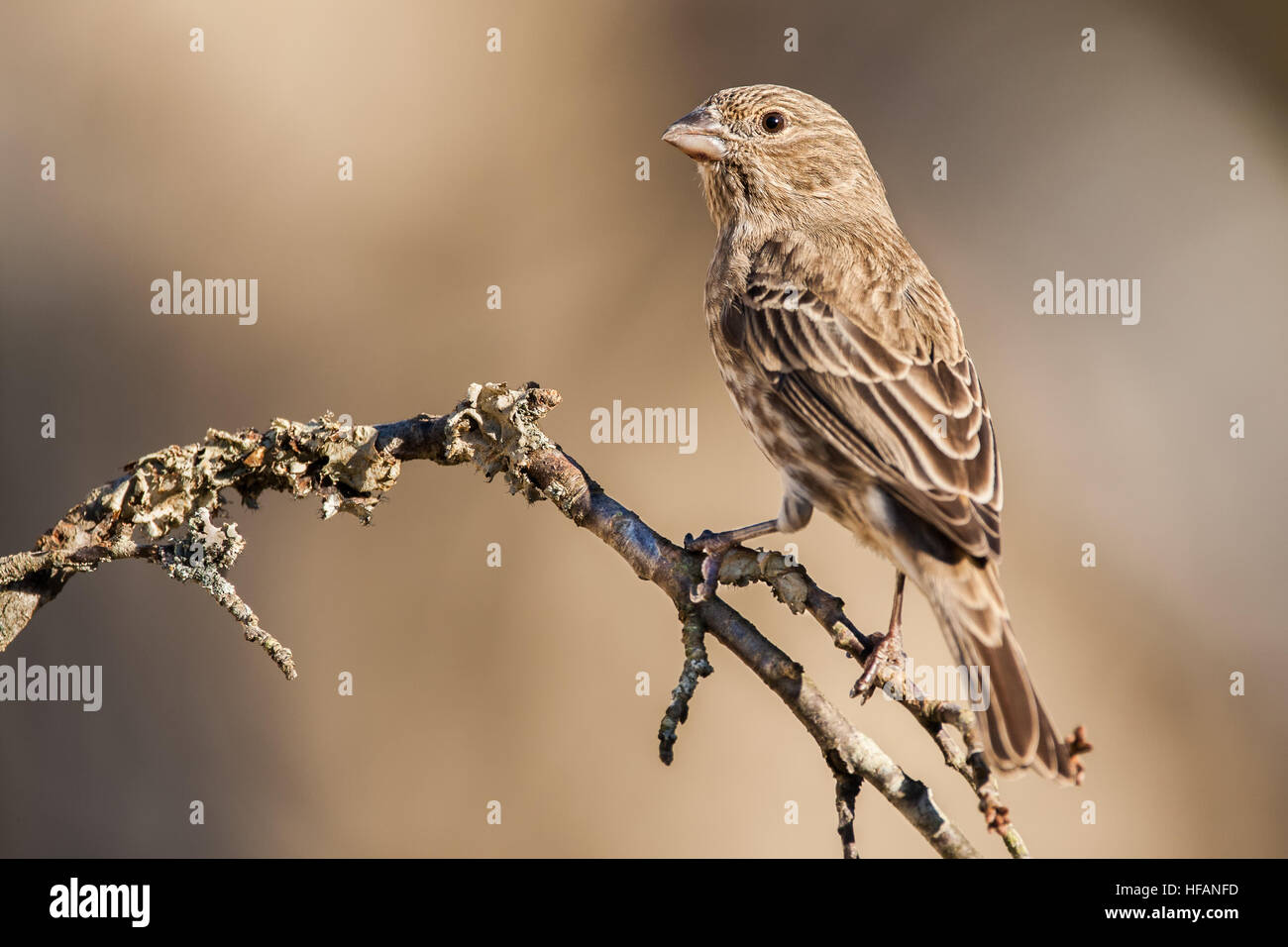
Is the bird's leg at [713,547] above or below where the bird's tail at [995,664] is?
above

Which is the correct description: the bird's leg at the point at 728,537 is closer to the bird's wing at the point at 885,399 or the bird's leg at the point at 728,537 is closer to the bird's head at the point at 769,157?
the bird's wing at the point at 885,399

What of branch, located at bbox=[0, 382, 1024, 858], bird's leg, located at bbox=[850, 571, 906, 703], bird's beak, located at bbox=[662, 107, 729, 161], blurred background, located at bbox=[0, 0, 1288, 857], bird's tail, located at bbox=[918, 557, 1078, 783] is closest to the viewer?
branch, located at bbox=[0, 382, 1024, 858]

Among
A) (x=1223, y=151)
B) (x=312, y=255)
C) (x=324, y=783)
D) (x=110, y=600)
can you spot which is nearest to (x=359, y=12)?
(x=312, y=255)

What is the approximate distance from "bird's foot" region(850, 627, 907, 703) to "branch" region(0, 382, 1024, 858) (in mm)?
46

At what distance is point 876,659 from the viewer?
2357 millimetres

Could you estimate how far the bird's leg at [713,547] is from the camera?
226 cm

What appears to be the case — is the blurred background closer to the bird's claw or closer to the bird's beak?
the bird's beak

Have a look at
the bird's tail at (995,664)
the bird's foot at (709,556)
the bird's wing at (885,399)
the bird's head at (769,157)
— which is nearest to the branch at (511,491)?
the bird's foot at (709,556)

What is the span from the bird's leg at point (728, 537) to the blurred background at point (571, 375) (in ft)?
5.84

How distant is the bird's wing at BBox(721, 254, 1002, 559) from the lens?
2682mm

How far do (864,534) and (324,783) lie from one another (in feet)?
9.49

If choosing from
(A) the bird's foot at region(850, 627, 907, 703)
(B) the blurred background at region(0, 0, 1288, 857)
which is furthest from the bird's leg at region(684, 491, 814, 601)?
(B) the blurred background at region(0, 0, 1288, 857)

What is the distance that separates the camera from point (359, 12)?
16.1ft

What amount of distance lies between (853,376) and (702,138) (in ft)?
3.41
